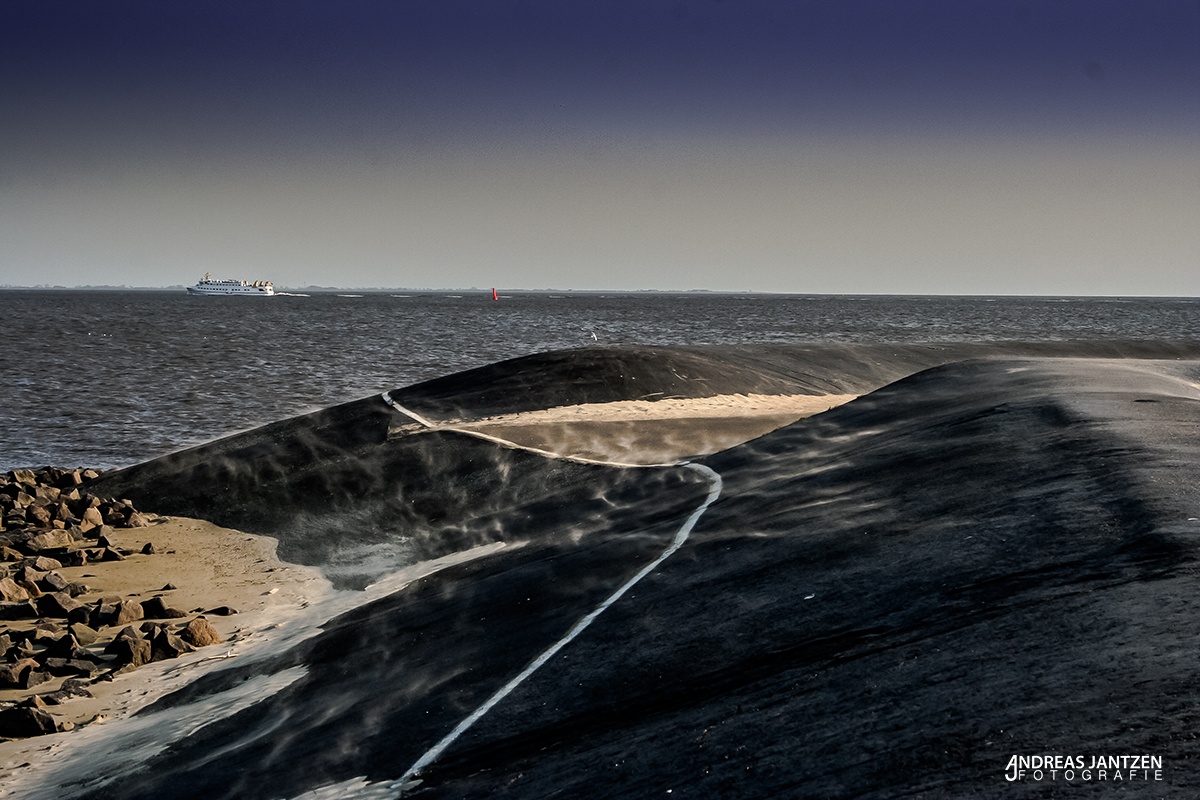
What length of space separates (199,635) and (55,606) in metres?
2.09

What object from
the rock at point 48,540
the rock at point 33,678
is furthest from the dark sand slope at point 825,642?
the rock at point 48,540

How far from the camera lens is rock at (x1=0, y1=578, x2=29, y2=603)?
887 cm

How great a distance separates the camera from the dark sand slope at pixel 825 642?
11.1ft

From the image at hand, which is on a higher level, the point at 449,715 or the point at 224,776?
the point at 449,715

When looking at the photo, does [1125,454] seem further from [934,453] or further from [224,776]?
[224,776]

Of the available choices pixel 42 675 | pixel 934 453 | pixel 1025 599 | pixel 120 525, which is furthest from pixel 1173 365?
pixel 120 525

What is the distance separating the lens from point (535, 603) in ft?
20.4

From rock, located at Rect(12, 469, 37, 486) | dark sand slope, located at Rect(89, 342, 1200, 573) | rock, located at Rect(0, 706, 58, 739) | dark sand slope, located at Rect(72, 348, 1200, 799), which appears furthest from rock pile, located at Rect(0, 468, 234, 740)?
rock, located at Rect(12, 469, 37, 486)

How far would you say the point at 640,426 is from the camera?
13570 millimetres

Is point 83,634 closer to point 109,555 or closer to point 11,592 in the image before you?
point 11,592

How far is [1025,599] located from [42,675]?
693cm

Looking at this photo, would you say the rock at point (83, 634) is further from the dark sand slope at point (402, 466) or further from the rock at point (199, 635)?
the dark sand slope at point (402, 466)

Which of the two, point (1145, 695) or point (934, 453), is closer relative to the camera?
point (1145, 695)

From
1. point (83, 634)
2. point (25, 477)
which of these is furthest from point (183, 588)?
point (25, 477)
